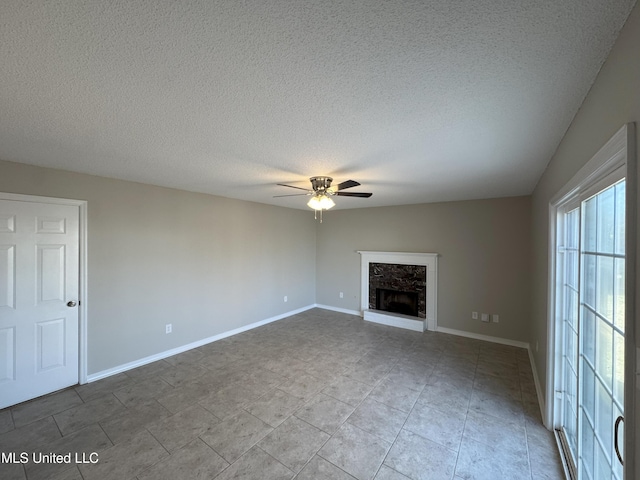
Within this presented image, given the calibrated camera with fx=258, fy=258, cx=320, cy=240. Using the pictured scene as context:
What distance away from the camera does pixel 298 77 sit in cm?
121

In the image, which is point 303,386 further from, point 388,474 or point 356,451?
point 388,474

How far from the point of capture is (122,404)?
8.48ft

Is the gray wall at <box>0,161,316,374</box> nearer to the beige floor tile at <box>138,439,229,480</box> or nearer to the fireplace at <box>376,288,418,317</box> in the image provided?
the beige floor tile at <box>138,439,229,480</box>

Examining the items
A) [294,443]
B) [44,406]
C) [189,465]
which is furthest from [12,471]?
[294,443]

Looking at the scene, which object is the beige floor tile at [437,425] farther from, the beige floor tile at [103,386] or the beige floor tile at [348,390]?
the beige floor tile at [103,386]

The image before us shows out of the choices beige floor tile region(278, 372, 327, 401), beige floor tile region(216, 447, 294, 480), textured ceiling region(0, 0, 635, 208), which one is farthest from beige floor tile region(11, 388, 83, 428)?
textured ceiling region(0, 0, 635, 208)

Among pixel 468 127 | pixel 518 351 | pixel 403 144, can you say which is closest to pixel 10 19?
pixel 403 144

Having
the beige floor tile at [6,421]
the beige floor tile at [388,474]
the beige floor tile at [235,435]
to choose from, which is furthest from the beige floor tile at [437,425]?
the beige floor tile at [6,421]

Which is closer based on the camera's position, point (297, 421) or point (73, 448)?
point (73, 448)

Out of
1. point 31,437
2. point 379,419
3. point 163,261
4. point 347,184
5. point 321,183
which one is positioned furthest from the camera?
point 163,261

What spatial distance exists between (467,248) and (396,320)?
184 cm

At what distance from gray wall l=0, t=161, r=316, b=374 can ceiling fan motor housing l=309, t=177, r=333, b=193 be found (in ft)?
7.03

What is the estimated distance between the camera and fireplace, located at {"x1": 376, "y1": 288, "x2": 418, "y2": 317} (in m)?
5.11

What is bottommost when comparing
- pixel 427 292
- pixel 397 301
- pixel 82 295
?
pixel 397 301
